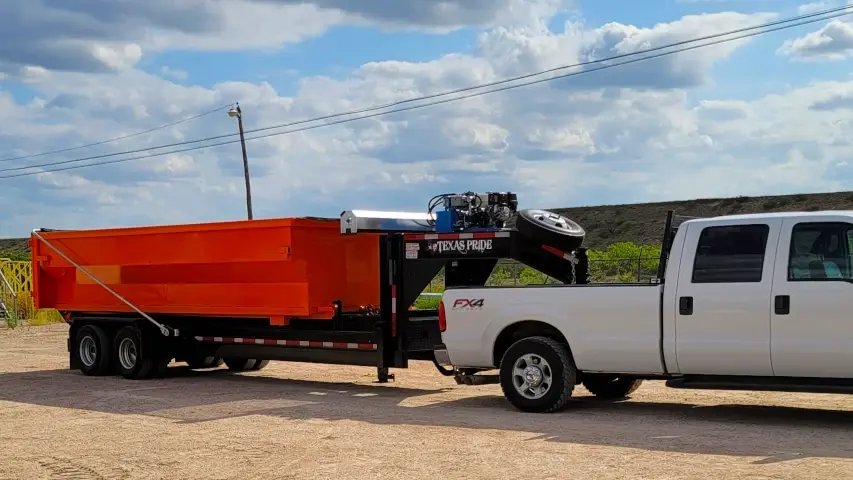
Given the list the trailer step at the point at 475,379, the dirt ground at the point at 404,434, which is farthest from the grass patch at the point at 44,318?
the trailer step at the point at 475,379

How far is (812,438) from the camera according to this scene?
9766 mm

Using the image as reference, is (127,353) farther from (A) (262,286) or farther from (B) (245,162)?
(B) (245,162)

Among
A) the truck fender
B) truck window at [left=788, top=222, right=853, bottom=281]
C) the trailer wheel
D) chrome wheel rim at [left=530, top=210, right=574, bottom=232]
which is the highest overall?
chrome wheel rim at [left=530, top=210, right=574, bottom=232]

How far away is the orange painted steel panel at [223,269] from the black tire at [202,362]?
1.18 metres

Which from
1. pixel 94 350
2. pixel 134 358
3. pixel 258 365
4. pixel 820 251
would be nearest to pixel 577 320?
pixel 820 251

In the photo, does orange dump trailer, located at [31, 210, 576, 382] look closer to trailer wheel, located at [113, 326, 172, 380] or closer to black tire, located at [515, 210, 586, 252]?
trailer wheel, located at [113, 326, 172, 380]

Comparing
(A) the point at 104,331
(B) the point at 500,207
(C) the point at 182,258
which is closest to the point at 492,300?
(B) the point at 500,207

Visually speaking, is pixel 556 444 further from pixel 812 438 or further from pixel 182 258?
pixel 182 258

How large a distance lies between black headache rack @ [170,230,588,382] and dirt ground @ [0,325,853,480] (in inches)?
21.0

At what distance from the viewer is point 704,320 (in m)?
10.7

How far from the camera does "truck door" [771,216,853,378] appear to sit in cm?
1000

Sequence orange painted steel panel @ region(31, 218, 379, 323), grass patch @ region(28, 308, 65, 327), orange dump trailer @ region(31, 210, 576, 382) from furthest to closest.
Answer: grass patch @ region(28, 308, 65, 327), orange painted steel panel @ region(31, 218, 379, 323), orange dump trailer @ region(31, 210, 576, 382)

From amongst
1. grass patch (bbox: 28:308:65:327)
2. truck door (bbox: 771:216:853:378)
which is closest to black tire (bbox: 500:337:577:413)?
truck door (bbox: 771:216:853:378)

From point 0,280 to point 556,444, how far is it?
2818cm
